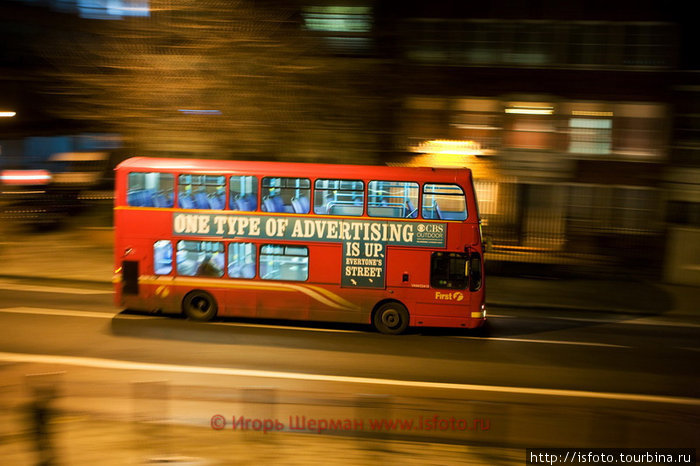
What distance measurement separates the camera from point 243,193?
11594mm

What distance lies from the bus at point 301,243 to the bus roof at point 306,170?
0.02m

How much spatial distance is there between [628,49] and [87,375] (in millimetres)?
20257

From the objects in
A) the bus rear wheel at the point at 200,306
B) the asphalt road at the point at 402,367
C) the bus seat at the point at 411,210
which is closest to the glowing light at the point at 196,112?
the bus rear wheel at the point at 200,306

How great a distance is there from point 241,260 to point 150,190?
2305 millimetres

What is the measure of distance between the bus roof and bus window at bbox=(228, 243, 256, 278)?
1479mm

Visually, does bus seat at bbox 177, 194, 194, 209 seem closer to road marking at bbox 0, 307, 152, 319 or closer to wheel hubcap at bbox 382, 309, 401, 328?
road marking at bbox 0, 307, 152, 319

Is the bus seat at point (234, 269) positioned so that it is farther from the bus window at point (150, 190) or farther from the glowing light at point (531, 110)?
the glowing light at point (531, 110)

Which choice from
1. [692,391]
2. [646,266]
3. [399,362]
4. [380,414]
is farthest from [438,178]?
[646,266]

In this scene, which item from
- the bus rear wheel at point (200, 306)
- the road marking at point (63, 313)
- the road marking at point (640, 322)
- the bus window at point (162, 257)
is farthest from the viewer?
the road marking at point (640, 322)

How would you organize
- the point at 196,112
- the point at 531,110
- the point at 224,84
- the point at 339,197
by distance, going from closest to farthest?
the point at 339,197 < the point at 224,84 < the point at 196,112 < the point at 531,110

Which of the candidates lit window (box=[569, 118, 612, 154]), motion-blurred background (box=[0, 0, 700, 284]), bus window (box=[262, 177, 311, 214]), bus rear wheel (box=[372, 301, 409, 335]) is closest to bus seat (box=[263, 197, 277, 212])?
bus window (box=[262, 177, 311, 214])

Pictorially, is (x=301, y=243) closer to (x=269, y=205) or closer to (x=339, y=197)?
(x=269, y=205)

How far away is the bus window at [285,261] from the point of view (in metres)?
11.6

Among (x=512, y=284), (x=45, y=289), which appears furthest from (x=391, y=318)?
(x=45, y=289)
